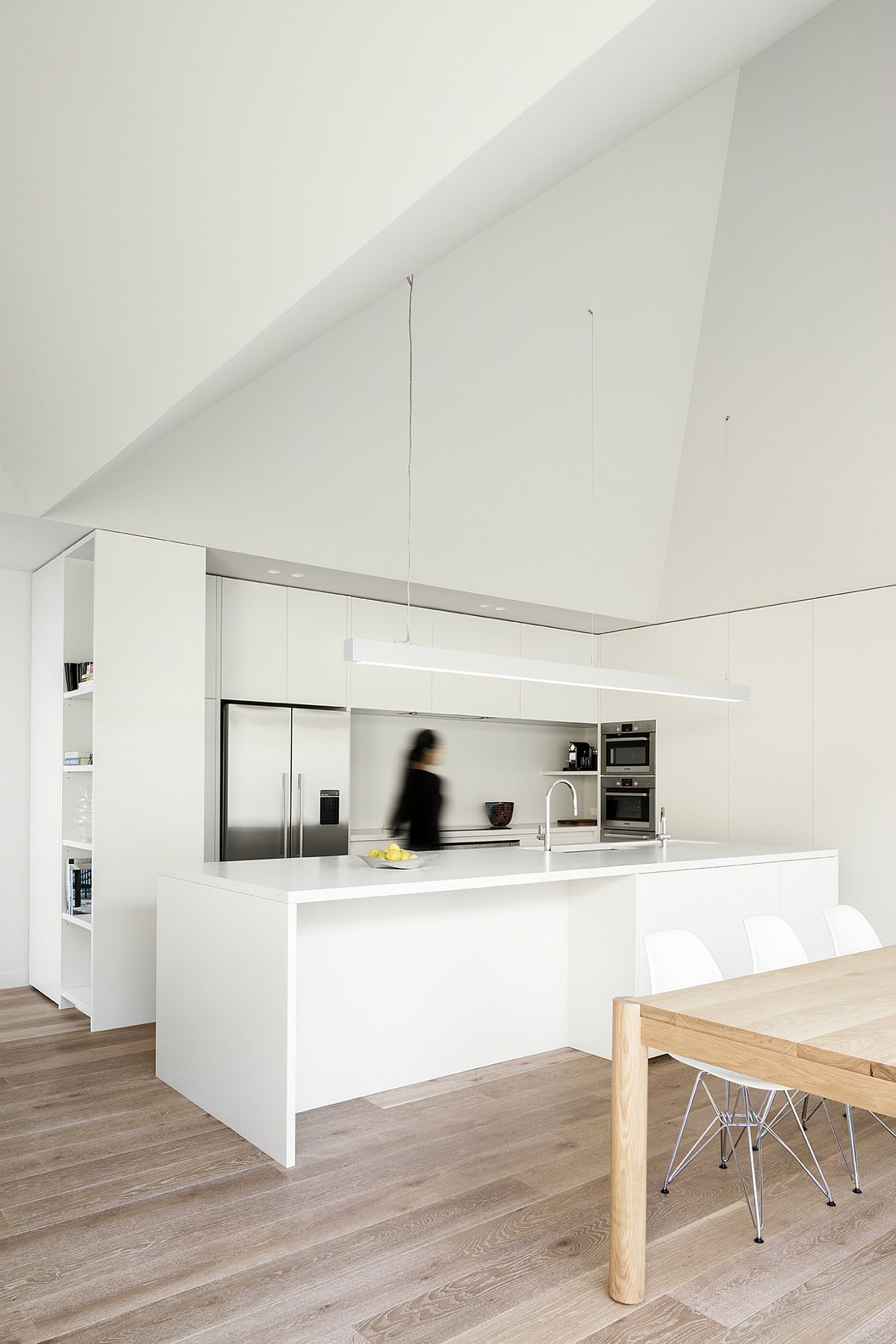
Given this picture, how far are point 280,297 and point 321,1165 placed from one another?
2.66m

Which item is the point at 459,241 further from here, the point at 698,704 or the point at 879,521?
the point at 698,704

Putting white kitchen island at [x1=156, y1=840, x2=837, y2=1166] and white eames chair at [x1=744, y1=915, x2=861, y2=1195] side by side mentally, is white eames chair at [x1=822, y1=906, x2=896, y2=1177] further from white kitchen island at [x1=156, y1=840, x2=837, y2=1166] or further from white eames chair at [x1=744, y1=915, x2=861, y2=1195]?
white kitchen island at [x1=156, y1=840, x2=837, y2=1166]

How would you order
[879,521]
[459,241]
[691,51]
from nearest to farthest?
[691,51] → [459,241] → [879,521]

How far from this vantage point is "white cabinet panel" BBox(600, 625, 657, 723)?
692cm

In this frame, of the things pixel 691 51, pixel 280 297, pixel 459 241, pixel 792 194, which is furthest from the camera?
pixel 792 194

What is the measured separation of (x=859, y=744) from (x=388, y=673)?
296 cm

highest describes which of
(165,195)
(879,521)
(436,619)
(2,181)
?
(2,181)

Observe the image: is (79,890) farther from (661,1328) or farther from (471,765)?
(661,1328)

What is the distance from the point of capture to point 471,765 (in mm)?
7258

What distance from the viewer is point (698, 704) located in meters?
6.48

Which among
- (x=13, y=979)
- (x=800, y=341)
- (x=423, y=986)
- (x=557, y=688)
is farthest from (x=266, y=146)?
(x=557, y=688)

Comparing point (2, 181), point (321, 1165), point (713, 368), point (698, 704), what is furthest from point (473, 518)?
point (321, 1165)

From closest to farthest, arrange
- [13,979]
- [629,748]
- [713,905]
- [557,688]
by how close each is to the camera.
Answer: [713,905] → [13,979] → [629,748] → [557,688]

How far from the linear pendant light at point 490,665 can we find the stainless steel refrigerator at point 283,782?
3.78 feet
